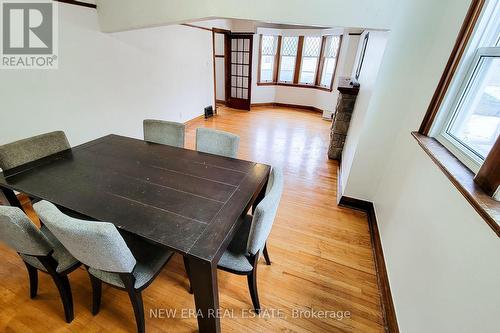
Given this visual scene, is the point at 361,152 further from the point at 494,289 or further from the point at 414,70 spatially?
the point at 494,289

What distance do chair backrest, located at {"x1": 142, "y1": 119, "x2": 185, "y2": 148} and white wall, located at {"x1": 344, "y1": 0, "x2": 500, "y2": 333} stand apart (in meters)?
1.73

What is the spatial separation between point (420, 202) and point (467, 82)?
781mm

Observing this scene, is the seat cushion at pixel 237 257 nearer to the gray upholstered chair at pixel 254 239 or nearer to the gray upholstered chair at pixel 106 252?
the gray upholstered chair at pixel 254 239

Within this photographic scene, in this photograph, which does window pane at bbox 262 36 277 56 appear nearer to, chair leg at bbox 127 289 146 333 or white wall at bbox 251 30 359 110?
white wall at bbox 251 30 359 110

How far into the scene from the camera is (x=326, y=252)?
6.19 feet

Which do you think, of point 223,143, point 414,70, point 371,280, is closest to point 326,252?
point 371,280

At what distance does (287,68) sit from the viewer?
6500 mm

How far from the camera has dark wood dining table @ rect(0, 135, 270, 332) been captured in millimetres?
1014

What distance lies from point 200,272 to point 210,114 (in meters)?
5.01

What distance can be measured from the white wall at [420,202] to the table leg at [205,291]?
39.1 inches

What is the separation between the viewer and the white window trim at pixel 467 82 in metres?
1.18

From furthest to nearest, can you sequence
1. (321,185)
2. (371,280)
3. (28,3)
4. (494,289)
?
(321,185), (28,3), (371,280), (494,289)

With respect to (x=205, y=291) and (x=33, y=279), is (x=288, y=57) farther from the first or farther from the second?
(x=33, y=279)

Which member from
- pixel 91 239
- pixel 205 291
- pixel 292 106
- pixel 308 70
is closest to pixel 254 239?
pixel 205 291
